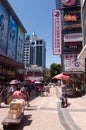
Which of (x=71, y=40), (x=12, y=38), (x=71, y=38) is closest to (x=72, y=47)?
(x=71, y=40)

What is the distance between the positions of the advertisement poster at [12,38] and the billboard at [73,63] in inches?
→ 775

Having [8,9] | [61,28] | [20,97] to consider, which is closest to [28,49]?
[8,9]

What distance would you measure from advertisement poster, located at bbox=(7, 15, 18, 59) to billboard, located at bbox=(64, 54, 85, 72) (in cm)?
1969

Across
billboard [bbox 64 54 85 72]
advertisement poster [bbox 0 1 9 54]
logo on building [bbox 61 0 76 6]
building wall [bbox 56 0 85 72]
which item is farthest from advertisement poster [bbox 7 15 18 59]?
billboard [bbox 64 54 85 72]

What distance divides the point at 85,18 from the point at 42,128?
23.6m

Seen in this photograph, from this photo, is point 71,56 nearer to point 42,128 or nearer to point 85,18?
point 85,18

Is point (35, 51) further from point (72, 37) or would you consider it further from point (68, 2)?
point (72, 37)

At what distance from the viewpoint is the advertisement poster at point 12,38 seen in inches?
1922

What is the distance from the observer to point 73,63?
30938mm

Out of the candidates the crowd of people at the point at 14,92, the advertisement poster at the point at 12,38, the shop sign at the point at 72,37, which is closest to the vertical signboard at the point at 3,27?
the advertisement poster at the point at 12,38

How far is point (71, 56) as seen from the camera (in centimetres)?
3167

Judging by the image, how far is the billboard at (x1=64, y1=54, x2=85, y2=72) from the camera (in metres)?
30.3

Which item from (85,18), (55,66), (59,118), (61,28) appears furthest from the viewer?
(55,66)

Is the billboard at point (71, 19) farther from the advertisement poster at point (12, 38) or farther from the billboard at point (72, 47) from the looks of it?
the advertisement poster at point (12, 38)
